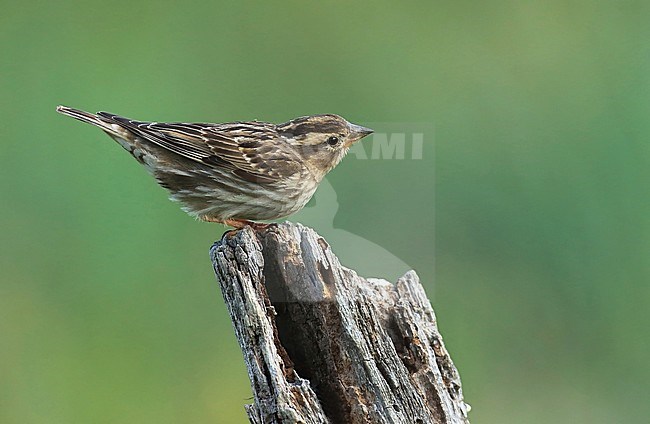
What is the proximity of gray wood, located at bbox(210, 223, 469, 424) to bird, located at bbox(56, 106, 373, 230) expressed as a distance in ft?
1.67

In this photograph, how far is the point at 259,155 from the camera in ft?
11.0

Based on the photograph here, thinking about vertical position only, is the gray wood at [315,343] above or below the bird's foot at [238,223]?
below

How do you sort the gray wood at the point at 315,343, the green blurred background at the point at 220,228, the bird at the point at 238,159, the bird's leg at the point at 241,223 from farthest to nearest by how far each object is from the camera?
the green blurred background at the point at 220,228 → the bird at the point at 238,159 → the bird's leg at the point at 241,223 → the gray wood at the point at 315,343

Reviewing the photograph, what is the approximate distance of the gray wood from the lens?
256 cm

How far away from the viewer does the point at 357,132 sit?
3344 mm

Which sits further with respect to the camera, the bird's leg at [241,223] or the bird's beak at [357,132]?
the bird's beak at [357,132]

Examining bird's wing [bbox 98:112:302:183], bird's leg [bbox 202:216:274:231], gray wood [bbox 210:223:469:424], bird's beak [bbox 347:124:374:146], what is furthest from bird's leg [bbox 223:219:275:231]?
bird's beak [bbox 347:124:374:146]

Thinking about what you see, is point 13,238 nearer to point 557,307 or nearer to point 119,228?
point 119,228

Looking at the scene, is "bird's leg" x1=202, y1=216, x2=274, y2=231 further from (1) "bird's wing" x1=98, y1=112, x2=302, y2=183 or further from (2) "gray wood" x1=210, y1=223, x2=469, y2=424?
(2) "gray wood" x1=210, y1=223, x2=469, y2=424

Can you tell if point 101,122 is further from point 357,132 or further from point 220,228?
point 220,228

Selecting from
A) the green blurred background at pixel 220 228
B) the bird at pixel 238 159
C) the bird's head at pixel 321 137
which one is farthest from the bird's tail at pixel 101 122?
the green blurred background at pixel 220 228

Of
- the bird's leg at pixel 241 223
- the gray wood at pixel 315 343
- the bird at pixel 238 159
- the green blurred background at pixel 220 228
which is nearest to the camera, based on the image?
the gray wood at pixel 315 343

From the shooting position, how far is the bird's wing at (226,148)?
3320 millimetres

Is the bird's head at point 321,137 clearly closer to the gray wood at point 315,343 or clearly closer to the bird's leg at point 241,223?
the bird's leg at point 241,223
